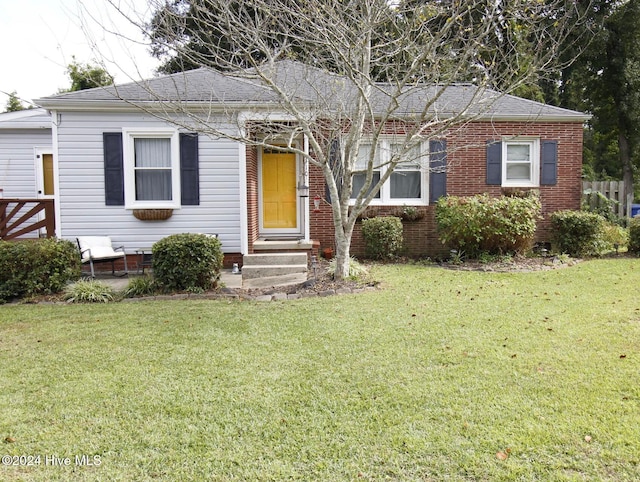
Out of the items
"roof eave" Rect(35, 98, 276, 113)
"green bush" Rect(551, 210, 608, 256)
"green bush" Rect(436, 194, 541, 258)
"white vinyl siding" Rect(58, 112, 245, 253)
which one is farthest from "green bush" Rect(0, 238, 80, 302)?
"green bush" Rect(551, 210, 608, 256)

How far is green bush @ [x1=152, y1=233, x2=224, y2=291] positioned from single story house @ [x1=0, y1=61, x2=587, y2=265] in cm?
213

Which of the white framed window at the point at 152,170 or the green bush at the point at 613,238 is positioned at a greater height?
the white framed window at the point at 152,170

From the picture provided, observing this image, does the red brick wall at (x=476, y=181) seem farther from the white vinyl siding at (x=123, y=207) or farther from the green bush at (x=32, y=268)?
the green bush at (x=32, y=268)

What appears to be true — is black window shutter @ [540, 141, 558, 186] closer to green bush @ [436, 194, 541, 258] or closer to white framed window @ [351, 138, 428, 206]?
green bush @ [436, 194, 541, 258]

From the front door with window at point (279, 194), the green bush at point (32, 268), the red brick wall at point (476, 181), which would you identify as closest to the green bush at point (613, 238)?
the red brick wall at point (476, 181)

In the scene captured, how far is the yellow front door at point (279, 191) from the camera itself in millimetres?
10125

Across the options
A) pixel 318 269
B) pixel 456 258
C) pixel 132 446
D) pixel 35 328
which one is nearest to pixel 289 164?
pixel 318 269

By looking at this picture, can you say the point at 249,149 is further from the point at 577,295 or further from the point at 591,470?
the point at 591,470

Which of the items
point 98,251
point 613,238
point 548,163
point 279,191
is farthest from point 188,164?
A: point 613,238

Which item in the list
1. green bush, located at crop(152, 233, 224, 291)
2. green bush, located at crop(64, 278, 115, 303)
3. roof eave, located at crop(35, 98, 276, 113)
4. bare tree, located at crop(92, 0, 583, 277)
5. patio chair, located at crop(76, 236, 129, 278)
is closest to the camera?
bare tree, located at crop(92, 0, 583, 277)

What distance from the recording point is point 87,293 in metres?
6.54

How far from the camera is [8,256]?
6.52 meters

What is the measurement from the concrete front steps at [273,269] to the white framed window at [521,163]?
17.9ft

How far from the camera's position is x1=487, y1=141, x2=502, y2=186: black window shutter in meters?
10.3
